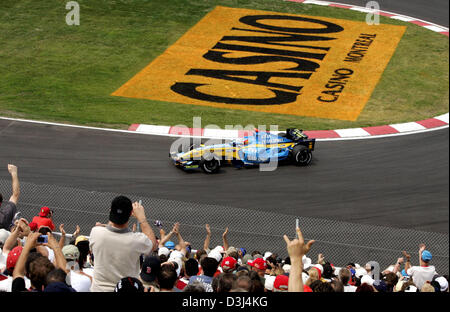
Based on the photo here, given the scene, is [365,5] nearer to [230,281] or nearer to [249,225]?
[249,225]

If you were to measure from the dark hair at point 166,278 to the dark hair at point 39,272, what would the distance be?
862 mm

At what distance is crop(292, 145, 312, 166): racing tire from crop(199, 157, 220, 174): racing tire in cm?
181

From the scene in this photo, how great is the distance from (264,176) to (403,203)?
3051mm

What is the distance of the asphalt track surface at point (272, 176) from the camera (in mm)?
13922

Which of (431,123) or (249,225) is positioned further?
(431,123)

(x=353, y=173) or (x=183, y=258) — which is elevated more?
(x=183, y=258)

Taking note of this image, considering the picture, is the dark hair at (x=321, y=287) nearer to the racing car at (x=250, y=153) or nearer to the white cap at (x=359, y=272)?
the white cap at (x=359, y=272)

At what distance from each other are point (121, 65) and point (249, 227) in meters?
13.5

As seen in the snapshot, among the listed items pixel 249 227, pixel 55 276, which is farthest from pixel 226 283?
pixel 249 227

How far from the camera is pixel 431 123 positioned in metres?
19.6

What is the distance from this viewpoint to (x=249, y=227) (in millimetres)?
11086

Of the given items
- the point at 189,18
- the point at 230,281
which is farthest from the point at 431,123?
the point at 230,281

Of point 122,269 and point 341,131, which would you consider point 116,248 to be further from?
point 341,131

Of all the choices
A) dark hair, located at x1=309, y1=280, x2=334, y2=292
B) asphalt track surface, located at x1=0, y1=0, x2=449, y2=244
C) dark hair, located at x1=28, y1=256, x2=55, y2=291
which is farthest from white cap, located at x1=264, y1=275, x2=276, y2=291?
asphalt track surface, located at x1=0, y1=0, x2=449, y2=244
